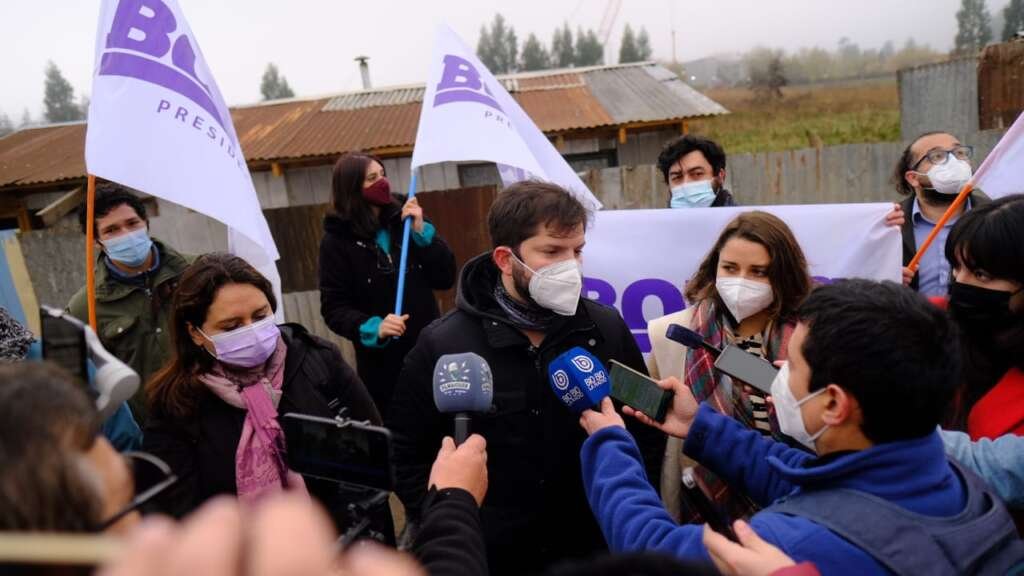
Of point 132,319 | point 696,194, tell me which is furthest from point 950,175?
point 132,319

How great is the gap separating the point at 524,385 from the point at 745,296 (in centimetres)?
98

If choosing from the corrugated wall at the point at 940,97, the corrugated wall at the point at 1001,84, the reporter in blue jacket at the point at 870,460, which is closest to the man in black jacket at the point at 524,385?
the reporter in blue jacket at the point at 870,460

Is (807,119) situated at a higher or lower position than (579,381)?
higher

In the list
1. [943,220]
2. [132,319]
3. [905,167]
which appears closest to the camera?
[943,220]

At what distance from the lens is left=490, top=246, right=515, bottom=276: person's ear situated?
2242mm

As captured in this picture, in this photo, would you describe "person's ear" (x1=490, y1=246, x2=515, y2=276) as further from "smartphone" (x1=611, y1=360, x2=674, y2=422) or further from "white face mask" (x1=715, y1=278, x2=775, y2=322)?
"white face mask" (x1=715, y1=278, x2=775, y2=322)

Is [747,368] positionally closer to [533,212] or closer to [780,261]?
[780,261]

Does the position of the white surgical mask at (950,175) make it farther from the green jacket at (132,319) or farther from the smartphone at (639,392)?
the green jacket at (132,319)

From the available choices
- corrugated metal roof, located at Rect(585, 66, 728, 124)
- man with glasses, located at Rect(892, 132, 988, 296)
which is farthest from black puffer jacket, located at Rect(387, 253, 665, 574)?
corrugated metal roof, located at Rect(585, 66, 728, 124)

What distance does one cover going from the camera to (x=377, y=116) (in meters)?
13.5

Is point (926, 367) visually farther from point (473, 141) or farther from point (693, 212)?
point (473, 141)

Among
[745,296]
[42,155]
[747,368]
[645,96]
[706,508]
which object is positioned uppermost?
[42,155]

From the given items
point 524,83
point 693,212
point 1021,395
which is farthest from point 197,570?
point 524,83

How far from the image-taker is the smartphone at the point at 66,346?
121 cm
